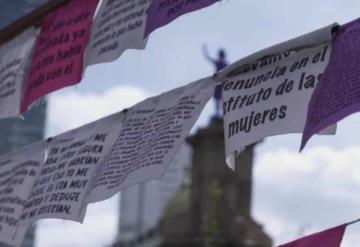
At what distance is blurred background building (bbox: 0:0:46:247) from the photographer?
6836 millimetres

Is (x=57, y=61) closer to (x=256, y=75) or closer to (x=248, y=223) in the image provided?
(x=256, y=75)

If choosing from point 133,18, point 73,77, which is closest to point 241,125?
point 133,18

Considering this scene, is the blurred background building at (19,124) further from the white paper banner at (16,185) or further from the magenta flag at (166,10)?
the magenta flag at (166,10)

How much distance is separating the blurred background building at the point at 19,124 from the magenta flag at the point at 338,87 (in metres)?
3.16

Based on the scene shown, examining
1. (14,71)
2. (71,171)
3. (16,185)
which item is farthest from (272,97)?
(14,71)

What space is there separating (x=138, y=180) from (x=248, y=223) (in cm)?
4095

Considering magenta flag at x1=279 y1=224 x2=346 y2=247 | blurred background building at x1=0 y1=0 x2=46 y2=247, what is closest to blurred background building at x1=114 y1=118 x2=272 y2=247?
blurred background building at x1=0 y1=0 x2=46 y2=247

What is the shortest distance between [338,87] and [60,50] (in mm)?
2141

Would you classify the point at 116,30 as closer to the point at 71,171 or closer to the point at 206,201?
the point at 71,171

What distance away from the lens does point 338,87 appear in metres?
3.75

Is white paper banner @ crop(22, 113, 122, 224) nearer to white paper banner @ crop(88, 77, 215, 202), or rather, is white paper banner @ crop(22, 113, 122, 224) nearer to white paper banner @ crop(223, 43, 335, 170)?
white paper banner @ crop(88, 77, 215, 202)

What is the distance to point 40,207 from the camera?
206 inches

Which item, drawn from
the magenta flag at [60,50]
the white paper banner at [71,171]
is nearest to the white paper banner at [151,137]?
the white paper banner at [71,171]

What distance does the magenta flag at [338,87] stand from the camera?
3.69 m
